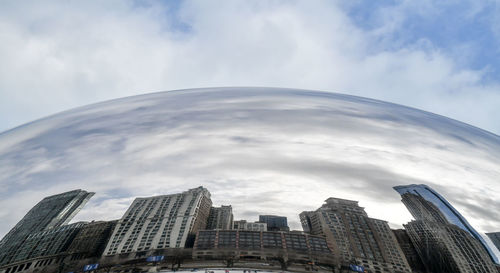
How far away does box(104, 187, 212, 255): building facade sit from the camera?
127 cm

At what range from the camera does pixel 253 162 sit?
5.14 feet

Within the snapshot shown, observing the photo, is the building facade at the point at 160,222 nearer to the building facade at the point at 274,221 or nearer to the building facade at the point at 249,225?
the building facade at the point at 249,225

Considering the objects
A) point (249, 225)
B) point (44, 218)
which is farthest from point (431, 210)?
point (44, 218)

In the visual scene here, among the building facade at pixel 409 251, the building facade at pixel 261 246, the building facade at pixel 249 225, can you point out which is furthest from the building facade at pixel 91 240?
the building facade at pixel 409 251

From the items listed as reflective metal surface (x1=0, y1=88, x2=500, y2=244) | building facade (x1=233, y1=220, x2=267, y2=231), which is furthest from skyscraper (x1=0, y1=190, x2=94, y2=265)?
building facade (x1=233, y1=220, x2=267, y2=231)

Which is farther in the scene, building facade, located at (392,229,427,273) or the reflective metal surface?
the reflective metal surface

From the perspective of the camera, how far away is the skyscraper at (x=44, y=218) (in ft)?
4.16

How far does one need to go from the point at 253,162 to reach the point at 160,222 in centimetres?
70

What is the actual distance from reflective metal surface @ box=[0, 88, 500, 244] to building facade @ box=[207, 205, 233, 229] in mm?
49

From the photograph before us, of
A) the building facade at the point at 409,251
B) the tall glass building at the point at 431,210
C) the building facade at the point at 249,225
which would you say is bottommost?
the building facade at the point at 409,251

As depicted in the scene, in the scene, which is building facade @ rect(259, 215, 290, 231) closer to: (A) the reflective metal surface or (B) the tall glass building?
(A) the reflective metal surface

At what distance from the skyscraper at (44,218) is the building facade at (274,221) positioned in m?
1.09

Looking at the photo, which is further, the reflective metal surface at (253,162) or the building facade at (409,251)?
the reflective metal surface at (253,162)

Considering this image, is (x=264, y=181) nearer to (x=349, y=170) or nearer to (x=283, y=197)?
(x=283, y=197)
